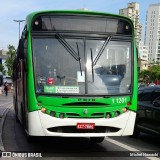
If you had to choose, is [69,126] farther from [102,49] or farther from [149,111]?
[149,111]

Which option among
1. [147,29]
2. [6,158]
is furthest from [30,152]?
[147,29]

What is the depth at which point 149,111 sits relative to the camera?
1014 centimetres

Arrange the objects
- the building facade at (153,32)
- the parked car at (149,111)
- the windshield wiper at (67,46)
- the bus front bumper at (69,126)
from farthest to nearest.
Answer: the building facade at (153,32) < the parked car at (149,111) < the windshield wiper at (67,46) < the bus front bumper at (69,126)

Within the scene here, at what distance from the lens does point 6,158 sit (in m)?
7.40

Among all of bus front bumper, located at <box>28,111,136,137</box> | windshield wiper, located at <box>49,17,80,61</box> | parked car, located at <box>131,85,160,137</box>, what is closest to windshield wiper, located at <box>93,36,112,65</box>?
windshield wiper, located at <box>49,17,80,61</box>

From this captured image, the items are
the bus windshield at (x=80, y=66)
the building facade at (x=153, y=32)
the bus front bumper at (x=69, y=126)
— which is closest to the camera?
the bus front bumper at (x=69, y=126)

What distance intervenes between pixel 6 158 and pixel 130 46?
3520mm

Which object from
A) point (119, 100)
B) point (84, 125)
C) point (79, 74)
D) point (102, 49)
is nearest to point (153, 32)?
point (102, 49)

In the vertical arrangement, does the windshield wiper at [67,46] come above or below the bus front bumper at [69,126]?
above

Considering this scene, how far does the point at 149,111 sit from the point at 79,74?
130 inches

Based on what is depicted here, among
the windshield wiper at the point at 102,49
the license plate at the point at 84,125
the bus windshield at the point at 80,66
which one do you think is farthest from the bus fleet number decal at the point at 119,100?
the windshield wiper at the point at 102,49

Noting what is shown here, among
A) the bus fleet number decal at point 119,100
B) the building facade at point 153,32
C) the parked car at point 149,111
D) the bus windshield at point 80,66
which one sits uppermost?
the building facade at point 153,32

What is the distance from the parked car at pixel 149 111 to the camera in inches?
383

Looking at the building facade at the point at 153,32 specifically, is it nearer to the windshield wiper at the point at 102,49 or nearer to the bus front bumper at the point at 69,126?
the windshield wiper at the point at 102,49
